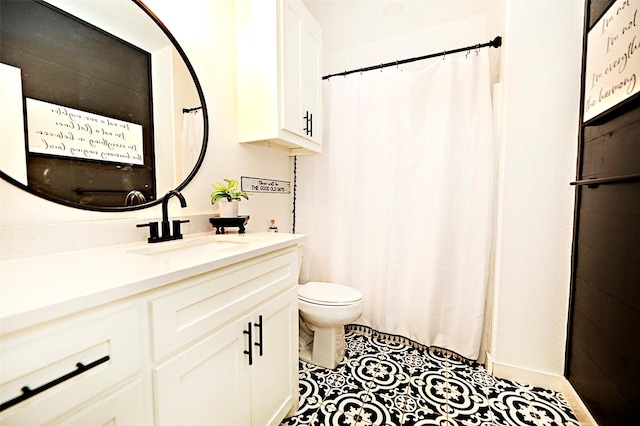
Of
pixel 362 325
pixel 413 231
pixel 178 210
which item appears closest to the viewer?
pixel 178 210

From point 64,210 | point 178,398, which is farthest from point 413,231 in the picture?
point 64,210

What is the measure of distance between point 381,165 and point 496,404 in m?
1.54

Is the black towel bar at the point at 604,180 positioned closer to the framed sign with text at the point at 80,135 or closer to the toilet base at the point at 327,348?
the toilet base at the point at 327,348

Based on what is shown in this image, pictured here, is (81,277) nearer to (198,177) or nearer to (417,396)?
(198,177)

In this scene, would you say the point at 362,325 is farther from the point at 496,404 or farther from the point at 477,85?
the point at 477,85

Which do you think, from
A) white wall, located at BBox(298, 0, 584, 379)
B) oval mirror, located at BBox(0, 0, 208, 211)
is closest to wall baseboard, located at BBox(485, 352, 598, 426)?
white wall, located at BBox(298, 0, 584, 379)

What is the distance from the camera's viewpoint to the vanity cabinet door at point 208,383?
0.73m

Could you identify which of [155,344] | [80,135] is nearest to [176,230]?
[80,135]

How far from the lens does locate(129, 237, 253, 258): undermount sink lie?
1055 millimetres

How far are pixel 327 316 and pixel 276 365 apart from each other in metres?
0.52

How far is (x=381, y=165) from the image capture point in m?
2.02

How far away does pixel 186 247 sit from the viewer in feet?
3.84

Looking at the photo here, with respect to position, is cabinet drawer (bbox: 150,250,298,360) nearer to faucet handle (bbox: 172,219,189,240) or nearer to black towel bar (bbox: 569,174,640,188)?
faucet handle (bbox: 172,219,189,240)

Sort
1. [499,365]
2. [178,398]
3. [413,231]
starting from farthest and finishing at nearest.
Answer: [413,231], [499,365], [178,398]
